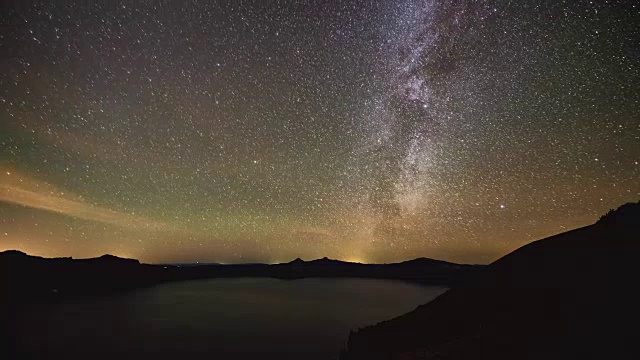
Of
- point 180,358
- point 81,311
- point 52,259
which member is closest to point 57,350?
point 180,358

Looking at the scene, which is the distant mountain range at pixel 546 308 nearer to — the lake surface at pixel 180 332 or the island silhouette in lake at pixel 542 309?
the island silhouette in lake at pixel 542 309

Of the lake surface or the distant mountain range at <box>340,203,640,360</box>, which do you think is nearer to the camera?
the distant mountain range at <box>340,203,640,360</box>

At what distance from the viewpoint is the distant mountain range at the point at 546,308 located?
277 inches

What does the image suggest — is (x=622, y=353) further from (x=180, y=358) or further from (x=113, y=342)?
(x=113, y=342)

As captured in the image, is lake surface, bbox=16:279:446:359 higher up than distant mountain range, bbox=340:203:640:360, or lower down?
lower down

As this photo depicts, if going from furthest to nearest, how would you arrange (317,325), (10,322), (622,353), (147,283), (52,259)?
(147,283) < (52,259) < (317,325) < (10,322) < (622,353)

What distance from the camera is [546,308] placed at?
873 cm

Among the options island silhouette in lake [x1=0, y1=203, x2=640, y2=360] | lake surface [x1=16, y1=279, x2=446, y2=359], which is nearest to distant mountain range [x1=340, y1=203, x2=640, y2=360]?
island silhouette in lake [x1=0, y1=203, x2=640, y2=360]

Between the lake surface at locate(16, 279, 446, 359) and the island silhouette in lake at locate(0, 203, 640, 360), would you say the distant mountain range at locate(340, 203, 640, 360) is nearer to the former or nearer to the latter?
the island silhouette in lake at locate(0, 203, 640, 360)

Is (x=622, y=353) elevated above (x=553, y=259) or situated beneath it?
situated beneath

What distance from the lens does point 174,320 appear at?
4325 centimetres

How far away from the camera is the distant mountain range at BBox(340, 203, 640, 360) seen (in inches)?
277

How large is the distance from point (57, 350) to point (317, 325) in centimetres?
2442

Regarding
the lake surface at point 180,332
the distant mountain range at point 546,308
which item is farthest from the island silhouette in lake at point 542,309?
the lake surface at point 180,332
